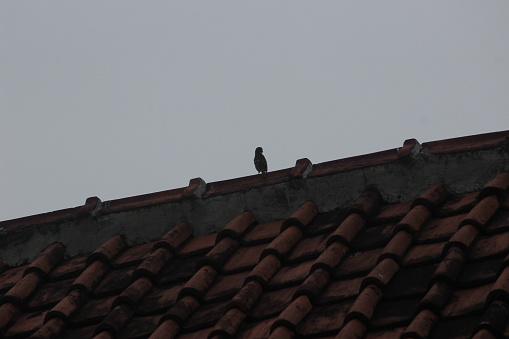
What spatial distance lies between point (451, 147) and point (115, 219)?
115 inches


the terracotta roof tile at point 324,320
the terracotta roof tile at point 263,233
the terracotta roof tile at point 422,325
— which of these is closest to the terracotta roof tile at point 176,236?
the terracotta roof tile at point 263,233

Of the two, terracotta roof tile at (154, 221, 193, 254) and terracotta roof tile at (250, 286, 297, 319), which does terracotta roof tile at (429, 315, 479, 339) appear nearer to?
terracotta roof tile at (250, 286, 297, 319)

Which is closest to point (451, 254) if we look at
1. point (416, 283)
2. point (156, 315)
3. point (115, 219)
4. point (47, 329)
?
point (416, 283)

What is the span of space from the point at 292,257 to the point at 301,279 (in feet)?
1.35

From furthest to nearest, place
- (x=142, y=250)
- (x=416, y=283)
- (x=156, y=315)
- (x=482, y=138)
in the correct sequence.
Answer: (x=142, y=250)
(x=482, y=138)
(x=156, y=315)
(x=416, y=283)

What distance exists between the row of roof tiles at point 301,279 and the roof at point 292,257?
11mm

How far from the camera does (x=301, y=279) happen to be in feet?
20.2

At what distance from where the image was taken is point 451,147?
23.5 feet

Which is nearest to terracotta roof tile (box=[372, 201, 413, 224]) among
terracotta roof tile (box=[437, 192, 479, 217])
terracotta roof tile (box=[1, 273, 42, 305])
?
terracotta roof tile (box=[437, 192, 479, 217])

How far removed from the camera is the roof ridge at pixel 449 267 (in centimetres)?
507

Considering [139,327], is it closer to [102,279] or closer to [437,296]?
Result: [102,279]

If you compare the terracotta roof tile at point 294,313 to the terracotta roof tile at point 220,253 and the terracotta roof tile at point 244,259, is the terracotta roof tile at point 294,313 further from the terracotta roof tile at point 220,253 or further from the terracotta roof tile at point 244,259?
the terracotta roof tile at point 220,253

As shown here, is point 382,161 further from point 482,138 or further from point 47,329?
point 47,329

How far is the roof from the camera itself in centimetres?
547
